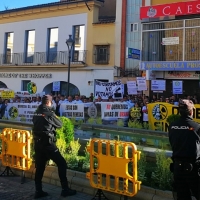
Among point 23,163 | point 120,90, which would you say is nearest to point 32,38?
point 120,90

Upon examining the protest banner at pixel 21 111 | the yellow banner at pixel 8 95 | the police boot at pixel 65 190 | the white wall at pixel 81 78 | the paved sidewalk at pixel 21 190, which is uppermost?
the white wall at pixel 81 78

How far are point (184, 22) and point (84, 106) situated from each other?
9.64 meters

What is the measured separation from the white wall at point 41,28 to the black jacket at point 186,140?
2239 centimetres

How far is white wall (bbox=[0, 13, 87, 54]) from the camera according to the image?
26.9m

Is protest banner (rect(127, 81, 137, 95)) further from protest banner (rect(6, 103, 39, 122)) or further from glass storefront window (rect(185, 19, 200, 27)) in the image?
glass storefront window (rect(185, 19, 200, 27))

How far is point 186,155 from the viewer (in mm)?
4562

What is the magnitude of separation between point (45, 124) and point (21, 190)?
61.5 inches

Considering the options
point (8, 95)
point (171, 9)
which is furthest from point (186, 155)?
point (171, 9)

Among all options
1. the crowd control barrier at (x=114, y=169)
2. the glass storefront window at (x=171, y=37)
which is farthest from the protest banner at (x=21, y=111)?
the glass storefront window at (x=171, y=37)

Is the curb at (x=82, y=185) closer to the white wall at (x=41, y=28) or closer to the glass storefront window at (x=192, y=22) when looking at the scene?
the glass storefront window at (x=192, y=22)

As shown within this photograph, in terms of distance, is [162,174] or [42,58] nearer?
[162,174]

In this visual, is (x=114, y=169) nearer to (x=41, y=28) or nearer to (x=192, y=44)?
(x=192, y=44)

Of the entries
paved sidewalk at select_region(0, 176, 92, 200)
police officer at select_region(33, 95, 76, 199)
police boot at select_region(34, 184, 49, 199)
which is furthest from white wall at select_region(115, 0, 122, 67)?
police boot at select_region(34, 184, 49, 199)

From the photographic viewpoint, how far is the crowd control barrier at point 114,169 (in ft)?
18.2
